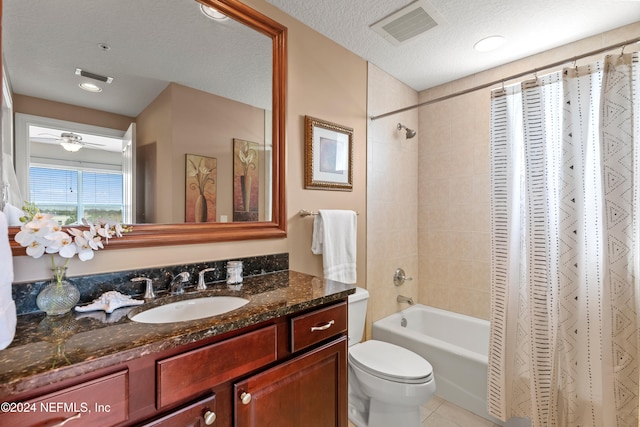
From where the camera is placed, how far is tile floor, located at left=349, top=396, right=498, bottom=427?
1.78 meters

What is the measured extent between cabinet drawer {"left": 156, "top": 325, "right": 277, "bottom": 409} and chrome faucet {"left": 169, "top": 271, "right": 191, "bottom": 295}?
44 cm

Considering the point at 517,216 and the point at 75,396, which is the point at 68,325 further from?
the point at 517,216

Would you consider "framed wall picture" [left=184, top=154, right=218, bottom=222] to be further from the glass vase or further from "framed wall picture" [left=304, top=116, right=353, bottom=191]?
"framed wall picture" [left=304, top=116, right=353, bottom=191]

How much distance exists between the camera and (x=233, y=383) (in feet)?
2.85

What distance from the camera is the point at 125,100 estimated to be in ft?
3.81

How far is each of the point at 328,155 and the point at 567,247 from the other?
52.2 inches

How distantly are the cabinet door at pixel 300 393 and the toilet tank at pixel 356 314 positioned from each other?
1.81ft

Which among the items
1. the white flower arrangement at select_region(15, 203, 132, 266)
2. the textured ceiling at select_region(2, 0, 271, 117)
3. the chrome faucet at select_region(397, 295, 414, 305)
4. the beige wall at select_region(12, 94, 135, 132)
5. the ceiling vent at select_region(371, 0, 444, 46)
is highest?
the ceiling vent at select_region(371, 0, 444, 46)

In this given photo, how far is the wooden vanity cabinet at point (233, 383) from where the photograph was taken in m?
0.64

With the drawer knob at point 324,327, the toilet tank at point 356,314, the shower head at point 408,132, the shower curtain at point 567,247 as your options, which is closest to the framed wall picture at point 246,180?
the drawer knob at point 324,327

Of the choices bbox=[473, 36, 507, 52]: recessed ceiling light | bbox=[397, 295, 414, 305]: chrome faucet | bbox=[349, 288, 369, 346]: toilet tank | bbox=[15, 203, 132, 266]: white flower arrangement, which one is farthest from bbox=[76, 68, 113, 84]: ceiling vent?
bbox=[397, 295, 414, 305]: chrome faucet

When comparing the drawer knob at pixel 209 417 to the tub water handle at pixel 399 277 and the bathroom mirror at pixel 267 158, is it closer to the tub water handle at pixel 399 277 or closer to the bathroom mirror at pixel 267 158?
the bathroom mirror at pixel 267 158

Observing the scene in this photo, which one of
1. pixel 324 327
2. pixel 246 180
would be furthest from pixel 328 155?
pixel 324 327

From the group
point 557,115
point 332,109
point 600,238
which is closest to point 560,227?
point 600,238
